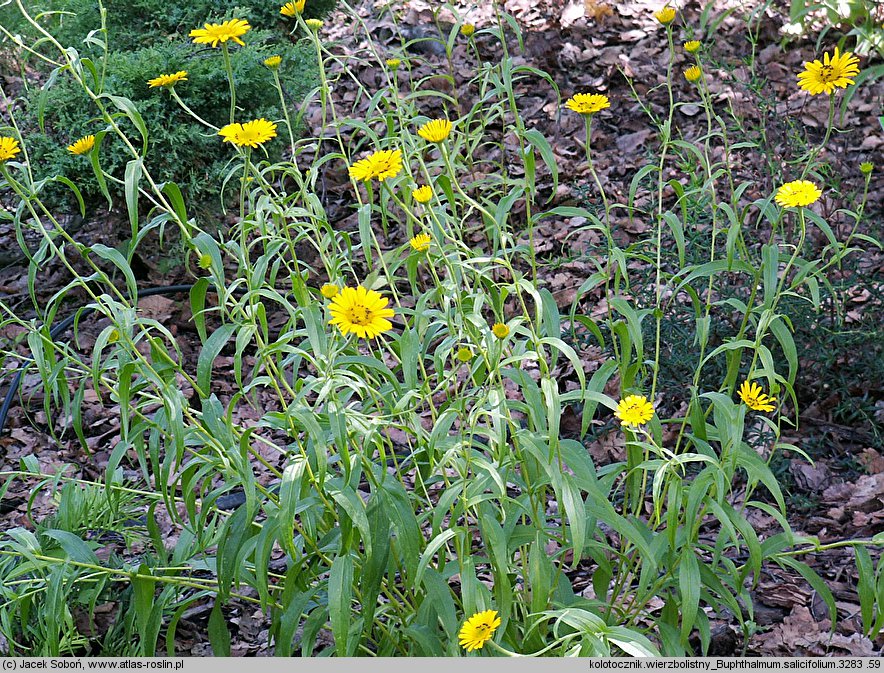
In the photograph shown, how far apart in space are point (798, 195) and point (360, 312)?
2.75ft

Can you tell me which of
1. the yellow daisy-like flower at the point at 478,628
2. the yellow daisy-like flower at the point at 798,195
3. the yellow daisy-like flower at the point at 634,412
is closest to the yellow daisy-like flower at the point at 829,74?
the yellow daisy-like flower at the point at 798,195

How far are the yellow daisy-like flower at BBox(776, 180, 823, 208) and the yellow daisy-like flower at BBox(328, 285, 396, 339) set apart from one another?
2.51 feet

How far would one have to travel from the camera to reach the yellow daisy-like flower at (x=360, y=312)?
1.40 metres

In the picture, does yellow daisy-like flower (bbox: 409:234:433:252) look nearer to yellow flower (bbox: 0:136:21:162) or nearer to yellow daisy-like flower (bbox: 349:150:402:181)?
yellow daisy-like flower (bbox: 349:150:402:181)

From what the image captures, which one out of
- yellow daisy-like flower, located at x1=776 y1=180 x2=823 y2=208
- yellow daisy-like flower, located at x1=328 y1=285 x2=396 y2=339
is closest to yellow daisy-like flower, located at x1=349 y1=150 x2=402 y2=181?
yellow daisy-like flower, located at x1=328 y1=285 x2=396 y2=339

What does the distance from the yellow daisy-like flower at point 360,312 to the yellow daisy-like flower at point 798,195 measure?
0.76m

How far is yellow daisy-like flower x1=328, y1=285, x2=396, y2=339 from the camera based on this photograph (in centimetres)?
140

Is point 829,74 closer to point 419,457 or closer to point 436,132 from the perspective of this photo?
point 436,132

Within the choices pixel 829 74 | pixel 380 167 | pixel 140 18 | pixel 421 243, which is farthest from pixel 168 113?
pixel 829 74

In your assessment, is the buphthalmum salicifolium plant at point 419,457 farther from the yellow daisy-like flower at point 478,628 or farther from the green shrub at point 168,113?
the green shrub at point 168,113

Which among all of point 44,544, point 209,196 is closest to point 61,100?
point 209,196

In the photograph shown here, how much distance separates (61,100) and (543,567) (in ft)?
9.00

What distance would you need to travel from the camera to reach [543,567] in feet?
5.11

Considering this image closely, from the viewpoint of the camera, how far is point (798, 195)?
1.58 m
